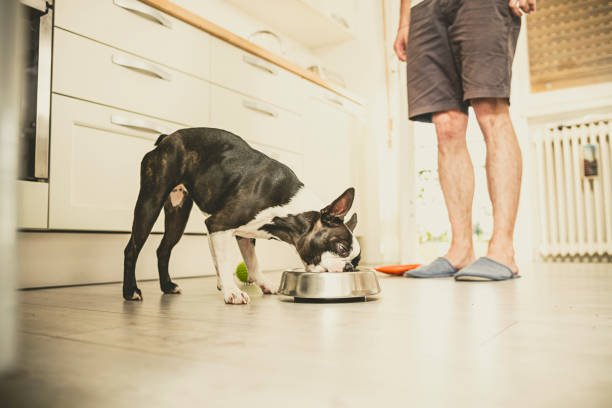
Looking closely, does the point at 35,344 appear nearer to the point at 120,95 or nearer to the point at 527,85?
the point at 120,95

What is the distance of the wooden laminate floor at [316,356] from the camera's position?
1.60ft

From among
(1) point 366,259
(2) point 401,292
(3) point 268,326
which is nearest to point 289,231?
(2) point 401,292

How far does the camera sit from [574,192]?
409cm

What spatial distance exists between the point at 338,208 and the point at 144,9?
1.32m

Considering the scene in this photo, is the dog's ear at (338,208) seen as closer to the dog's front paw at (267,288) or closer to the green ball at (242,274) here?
the dog's front paw at (267,288)

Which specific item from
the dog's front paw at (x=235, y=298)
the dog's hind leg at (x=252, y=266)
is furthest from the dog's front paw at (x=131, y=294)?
the dog's hind leg at (x=252, y=266)

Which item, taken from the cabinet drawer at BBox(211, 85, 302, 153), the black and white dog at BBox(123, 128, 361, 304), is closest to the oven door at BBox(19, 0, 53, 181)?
the black and white dog at BBox(123, 128, 361, 304)

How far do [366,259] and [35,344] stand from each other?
11.0ft

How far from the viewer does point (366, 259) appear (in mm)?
3979

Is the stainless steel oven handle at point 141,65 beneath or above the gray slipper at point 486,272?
above

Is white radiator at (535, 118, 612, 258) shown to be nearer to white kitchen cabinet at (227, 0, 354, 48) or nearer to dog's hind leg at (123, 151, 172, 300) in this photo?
white kitchen cabinet at (227, 0, 354, 48)

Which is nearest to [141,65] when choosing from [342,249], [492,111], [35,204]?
[35,204]

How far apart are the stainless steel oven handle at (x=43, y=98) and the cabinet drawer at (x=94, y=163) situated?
31 mm

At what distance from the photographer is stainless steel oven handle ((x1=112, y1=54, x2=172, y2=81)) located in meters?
2.01
